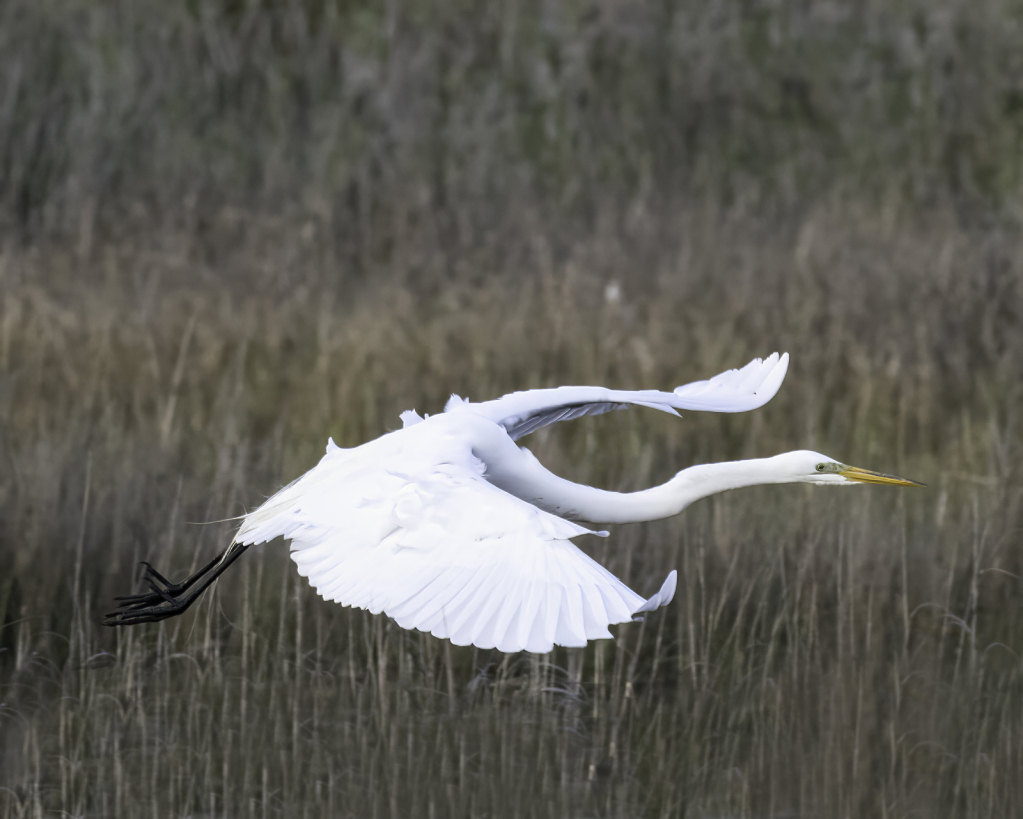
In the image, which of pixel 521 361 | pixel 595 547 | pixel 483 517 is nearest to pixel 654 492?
pixel 483 517

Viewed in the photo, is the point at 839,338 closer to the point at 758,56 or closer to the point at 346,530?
the point at 758,56

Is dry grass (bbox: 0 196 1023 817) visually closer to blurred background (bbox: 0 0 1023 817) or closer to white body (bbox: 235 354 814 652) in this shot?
blurred background (bbox: 0 0 1023 817)

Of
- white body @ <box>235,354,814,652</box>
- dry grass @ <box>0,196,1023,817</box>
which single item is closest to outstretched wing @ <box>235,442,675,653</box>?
white body @ <box>235,354,814,652</box>

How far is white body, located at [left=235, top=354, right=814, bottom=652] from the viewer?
2.30 metres

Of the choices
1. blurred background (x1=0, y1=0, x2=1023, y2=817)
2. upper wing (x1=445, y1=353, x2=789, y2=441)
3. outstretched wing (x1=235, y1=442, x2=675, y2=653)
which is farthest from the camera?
upper wing (x1=445, y1=353, x2=789, y2=441)

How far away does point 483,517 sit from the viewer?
263cm

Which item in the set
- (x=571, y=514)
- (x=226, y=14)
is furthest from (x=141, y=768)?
(x=226, y=14)

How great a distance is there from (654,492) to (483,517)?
0.76 meters

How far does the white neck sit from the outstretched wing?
300 millimetres

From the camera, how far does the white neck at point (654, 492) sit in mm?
3254

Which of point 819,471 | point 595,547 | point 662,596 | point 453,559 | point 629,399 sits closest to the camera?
point 662,596

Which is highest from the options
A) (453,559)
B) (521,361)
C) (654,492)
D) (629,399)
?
(521,361)

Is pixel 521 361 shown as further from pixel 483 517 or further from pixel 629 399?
pixel 483 517

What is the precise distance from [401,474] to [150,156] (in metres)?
4.15
